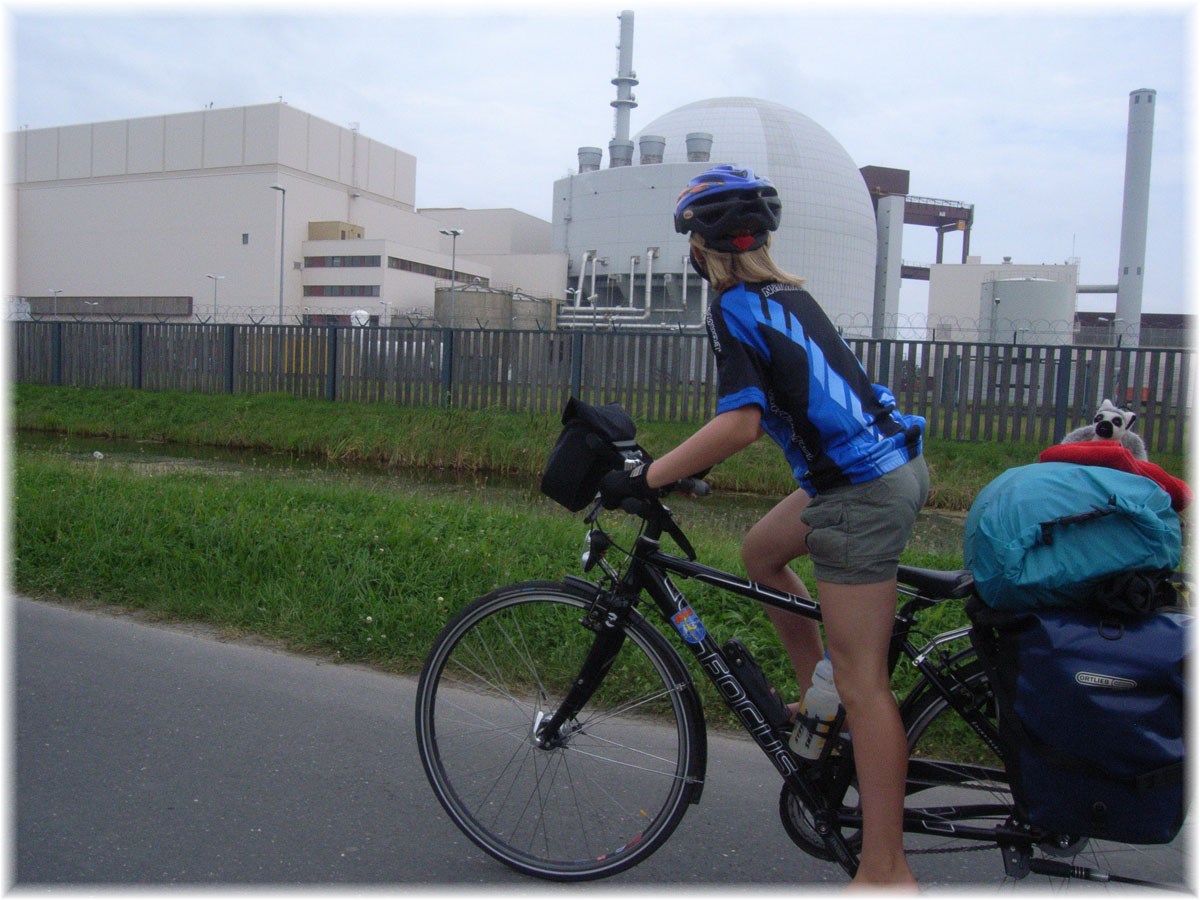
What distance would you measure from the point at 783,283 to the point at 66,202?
8829cm

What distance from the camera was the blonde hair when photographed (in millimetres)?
2641

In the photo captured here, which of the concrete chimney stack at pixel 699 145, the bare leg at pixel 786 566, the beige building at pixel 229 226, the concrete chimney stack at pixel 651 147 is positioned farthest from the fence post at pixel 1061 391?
the beige building at pixel 229 226

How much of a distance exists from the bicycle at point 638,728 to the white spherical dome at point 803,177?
55365mm

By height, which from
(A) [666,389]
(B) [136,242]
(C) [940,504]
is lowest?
(C) [940,504]

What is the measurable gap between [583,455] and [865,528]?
2.55 feet

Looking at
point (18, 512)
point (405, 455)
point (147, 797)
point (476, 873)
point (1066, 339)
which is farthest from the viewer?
point (1066, 339)

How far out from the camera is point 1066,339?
40.4m

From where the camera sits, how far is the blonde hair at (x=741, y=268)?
2641mm

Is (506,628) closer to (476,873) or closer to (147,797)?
(476,873)

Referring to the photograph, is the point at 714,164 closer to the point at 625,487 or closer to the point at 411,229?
the point at 411,229

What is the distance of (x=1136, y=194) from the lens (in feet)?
122

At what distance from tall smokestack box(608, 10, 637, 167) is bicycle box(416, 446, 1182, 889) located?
2419 inches

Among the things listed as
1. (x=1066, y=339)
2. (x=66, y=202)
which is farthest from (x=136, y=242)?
(x=1066, y=339)

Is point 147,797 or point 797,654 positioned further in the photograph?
point 147,797
